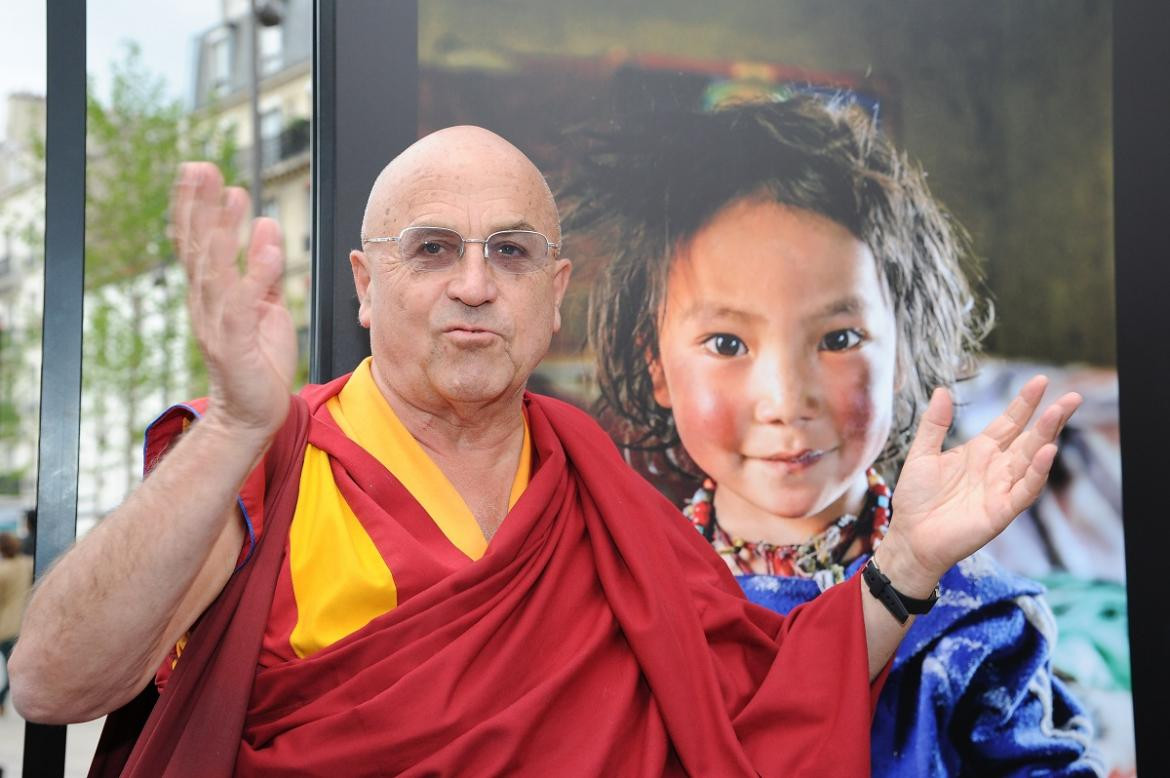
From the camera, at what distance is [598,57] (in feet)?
8.75

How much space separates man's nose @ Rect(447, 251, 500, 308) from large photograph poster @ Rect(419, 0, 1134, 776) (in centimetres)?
79

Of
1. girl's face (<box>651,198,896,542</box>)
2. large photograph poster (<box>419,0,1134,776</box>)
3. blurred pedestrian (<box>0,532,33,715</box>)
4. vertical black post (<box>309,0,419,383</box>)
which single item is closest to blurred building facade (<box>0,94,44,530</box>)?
blurred pedestrian (<box>0,532,33,715</box>)


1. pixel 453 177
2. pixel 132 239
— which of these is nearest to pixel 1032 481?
pixel 453 177

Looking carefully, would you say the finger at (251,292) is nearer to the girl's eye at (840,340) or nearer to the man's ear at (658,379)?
the man's ear at (658,379)

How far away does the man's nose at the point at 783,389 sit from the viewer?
2680 millimetres

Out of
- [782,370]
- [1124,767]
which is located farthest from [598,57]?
[1124,767]

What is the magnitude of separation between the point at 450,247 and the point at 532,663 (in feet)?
2.37

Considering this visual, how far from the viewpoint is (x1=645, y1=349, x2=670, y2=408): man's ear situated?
8.74 ft

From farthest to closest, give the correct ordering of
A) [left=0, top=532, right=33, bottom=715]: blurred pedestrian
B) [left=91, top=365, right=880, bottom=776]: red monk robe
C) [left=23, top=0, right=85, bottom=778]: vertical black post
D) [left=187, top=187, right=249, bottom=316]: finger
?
1. [left=0, top=532, right=33, bottom=715]: blurred pedestrian
2. [left=23, top=0, right=85, bottom=778]: vertical black post
3. [left=91, top=365, right=880, bottom=776]: red monk robe
4. [left=187, top=187, right=249, bottom=316]: finger

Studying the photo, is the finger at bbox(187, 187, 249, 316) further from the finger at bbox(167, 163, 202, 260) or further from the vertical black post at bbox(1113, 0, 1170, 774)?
the vertical black post at bbox(1113, 0, 1170, 774)

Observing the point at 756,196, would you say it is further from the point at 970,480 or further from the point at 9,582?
the point at 9,582

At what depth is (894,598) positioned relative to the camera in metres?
1.88

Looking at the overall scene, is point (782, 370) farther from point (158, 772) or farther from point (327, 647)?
point (158, 772)

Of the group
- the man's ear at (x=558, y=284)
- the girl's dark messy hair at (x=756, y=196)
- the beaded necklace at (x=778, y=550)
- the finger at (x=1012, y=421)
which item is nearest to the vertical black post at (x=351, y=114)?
the girl's dark messy hair at (x=756, y=196)
